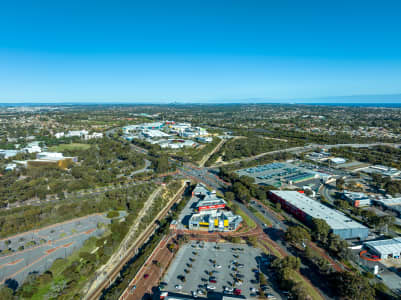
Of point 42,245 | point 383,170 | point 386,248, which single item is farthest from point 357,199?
point 42,245

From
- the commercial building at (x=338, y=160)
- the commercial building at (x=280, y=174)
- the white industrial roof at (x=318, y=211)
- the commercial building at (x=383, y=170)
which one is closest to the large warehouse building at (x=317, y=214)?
the white industrial roof at (x=318, y=211)

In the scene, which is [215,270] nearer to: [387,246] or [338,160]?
[387,246]

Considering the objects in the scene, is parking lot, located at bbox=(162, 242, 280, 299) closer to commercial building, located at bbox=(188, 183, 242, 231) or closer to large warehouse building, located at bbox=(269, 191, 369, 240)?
commercial building, located at bbox=(188, 183, 242, 231)

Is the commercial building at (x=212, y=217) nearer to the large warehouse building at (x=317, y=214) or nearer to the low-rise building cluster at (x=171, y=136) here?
the large warehouse building at (x=317, y=214)

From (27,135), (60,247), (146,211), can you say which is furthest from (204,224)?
(27,135)

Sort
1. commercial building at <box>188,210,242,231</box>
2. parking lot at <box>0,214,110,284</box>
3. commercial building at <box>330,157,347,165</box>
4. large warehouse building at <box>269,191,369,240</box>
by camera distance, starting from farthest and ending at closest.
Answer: commercial building at <box>330,157,347,165</box>
commercial building at <box>188,210,242,231</box>
large warehouse building at <box>269,191,369,240</box>
parking lot at <box>0,214,110,284</box>

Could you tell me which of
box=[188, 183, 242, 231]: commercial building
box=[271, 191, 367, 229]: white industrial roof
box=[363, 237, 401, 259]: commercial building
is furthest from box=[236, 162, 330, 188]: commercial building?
box=[363, 237, 401, 259]: commercial building
